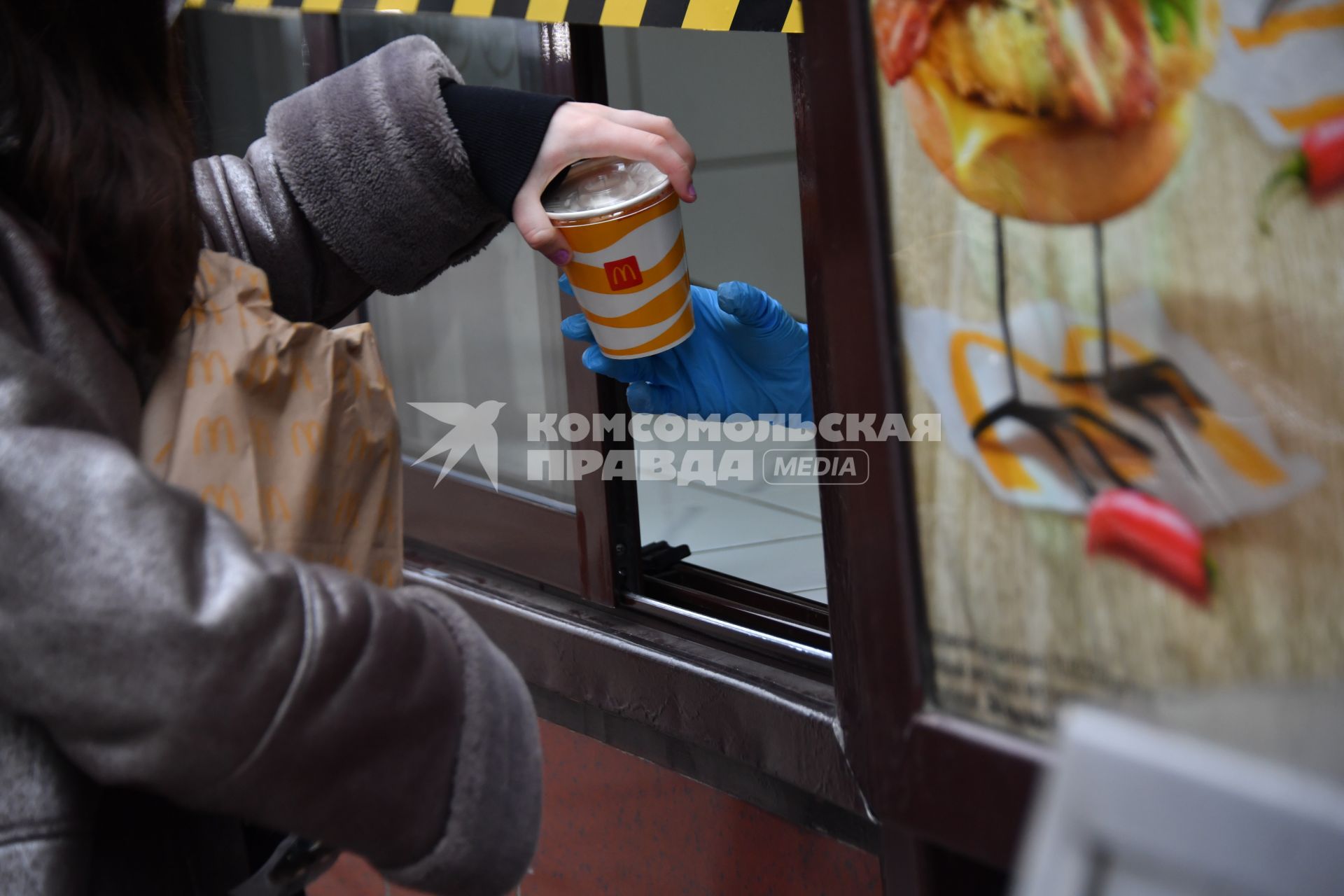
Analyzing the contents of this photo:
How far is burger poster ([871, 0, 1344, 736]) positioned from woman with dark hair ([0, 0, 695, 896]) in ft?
1.23

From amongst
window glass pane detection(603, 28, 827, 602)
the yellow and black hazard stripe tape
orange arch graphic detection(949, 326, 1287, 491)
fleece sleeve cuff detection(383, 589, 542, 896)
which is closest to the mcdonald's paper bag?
fleece sleeve cuff detection(383, 589, 542, 896)

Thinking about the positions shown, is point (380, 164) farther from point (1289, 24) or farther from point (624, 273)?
point (1289, 24)

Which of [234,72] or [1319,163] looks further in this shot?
[234,72]

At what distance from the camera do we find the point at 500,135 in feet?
4.10

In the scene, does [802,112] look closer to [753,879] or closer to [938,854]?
[938,854]

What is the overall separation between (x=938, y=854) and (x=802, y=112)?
0.85 meters

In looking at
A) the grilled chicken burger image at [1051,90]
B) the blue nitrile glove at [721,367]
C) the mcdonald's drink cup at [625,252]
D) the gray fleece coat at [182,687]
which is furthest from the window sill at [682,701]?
the grilled chicken burger image at [1051,90]

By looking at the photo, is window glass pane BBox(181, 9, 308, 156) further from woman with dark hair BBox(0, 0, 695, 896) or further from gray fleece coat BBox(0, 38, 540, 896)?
gray fleece coat BBox(0, 38, 540, 896)

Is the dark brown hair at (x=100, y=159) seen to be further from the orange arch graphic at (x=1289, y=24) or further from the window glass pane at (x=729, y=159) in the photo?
the window glass pane at (x=729, y=159)

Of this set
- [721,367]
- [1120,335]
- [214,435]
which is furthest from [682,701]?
[1120,335]

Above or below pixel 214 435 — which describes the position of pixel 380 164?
above

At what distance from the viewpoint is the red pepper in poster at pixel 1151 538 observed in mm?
625

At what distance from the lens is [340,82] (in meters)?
1.30

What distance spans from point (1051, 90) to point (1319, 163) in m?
0.15
